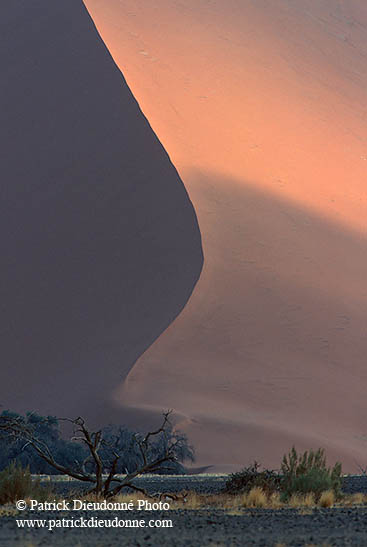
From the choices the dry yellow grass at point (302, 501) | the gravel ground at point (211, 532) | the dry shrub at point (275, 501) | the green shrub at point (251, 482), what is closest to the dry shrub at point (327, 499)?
the dry yellow grass at point (302, 501)

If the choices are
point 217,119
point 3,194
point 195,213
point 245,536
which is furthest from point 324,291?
point 245,536

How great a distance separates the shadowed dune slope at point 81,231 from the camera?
1242 inches

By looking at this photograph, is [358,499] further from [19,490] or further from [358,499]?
[19,490]

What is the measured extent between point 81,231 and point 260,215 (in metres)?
5.53

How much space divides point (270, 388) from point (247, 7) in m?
21.1

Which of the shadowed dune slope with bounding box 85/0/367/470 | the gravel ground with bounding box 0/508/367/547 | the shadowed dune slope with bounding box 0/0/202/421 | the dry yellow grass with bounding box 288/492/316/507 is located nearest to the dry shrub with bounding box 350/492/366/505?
the dry yellow grass with bounding box 288/492/316/507

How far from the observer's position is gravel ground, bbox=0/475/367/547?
8.88 m

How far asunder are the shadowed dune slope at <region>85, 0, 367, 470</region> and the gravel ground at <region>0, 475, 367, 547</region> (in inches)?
585

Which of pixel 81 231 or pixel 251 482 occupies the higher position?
pixel 81 231

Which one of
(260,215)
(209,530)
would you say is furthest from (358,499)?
(260,215)

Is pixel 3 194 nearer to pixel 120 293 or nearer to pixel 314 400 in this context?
pixel 120 293

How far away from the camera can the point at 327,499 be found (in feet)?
45.0

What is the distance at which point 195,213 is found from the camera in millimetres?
33219

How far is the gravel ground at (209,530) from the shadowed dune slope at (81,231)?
16.8 metres
